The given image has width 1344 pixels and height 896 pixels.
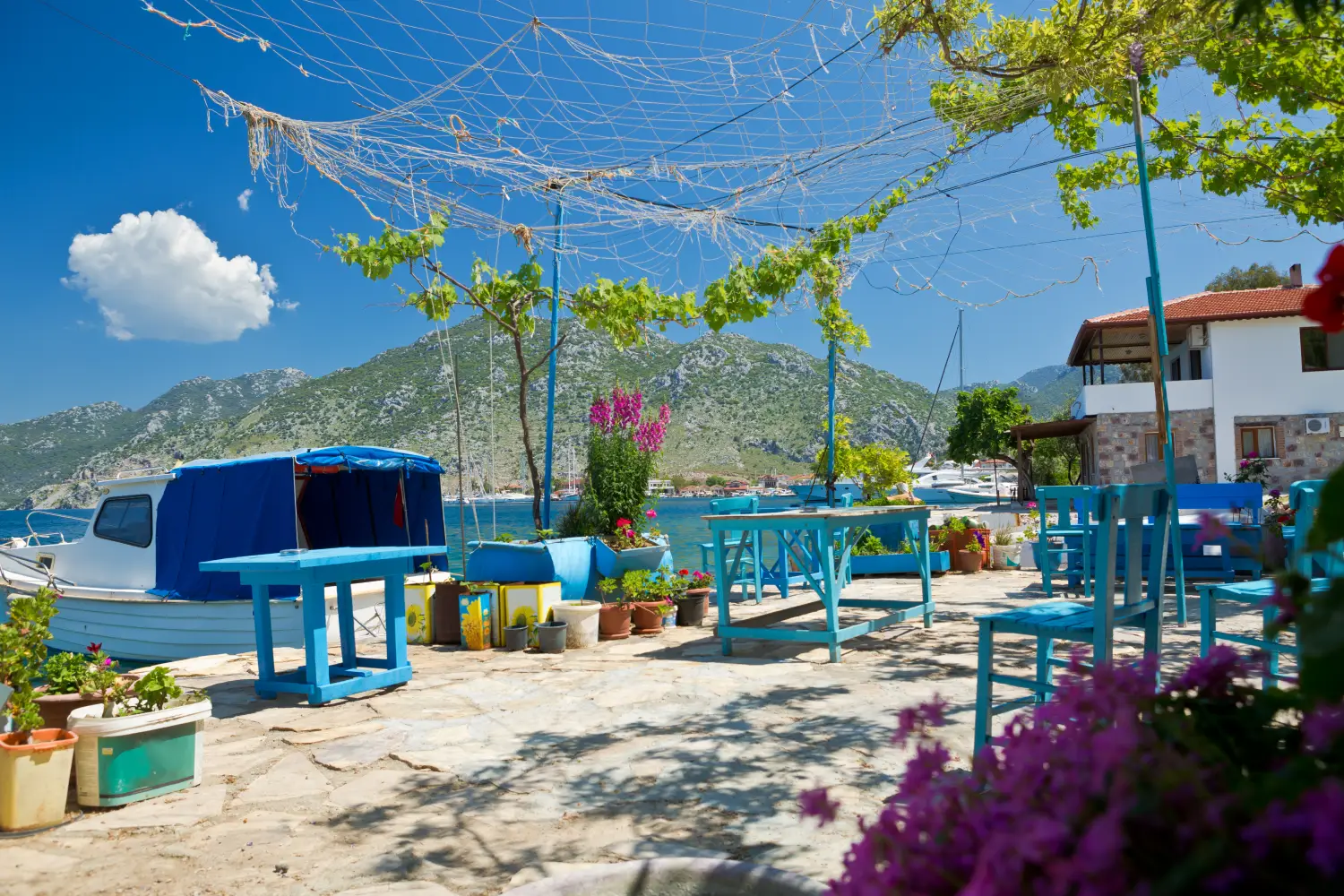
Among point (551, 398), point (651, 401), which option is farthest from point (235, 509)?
point (651, 401)

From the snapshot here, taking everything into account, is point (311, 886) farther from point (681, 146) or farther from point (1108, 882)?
point (681, 146)

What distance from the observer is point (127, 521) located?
9.66 metres

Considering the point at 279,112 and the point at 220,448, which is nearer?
the point at 279,112

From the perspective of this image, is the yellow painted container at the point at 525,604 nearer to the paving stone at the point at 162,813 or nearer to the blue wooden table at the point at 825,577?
the blue wooden table at the point at 825,577

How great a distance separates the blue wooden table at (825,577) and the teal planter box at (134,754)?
10.7 ft

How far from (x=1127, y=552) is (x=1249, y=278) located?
39299mm

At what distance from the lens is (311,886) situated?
8.16 feet

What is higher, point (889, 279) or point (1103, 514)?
point (889, 279)

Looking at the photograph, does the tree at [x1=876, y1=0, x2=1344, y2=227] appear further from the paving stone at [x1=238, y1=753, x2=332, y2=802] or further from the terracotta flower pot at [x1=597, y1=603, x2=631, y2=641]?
the paving stone at [x1=238, y1=753, x2=332, y2=802]

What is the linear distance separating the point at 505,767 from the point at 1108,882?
331 centimetres

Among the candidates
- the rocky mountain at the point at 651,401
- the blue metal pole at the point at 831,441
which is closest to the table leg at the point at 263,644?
the blue metal pole at the point at 831,441

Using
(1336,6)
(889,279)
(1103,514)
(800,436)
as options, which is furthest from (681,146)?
(800,436)

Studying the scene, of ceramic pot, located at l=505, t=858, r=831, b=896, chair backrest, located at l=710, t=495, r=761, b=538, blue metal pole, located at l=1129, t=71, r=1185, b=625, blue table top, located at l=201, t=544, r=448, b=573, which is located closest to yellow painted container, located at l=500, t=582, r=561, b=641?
blue table top, located at l=201, t=544, r=448, b=573

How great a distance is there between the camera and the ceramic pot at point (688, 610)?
7676 mm
